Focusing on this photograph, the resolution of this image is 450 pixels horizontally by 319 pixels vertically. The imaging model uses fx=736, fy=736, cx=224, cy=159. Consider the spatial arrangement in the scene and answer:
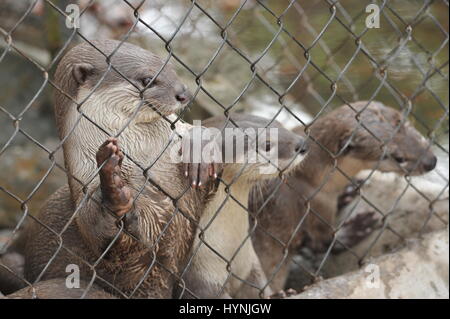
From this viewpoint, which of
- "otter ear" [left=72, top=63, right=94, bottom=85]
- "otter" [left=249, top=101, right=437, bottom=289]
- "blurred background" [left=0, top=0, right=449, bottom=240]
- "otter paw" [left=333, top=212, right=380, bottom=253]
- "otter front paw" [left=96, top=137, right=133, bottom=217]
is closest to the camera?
"otter front paw" [left=96, top=137, right=133, bottom=217]

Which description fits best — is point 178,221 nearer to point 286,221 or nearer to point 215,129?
point 215,129

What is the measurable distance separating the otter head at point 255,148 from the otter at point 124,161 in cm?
30

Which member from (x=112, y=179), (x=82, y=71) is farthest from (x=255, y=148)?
(x=112, y=179)

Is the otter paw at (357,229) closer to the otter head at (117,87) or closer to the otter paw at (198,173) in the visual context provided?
the otter paw at (198,173)

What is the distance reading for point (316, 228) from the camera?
4207mm

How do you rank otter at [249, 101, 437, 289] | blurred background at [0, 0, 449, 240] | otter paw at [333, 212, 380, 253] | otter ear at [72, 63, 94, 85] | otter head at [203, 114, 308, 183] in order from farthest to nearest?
1. blurred background at [0, 0, 449, 240]
2. otter paw at [333, 212, 380, 253]
3. otter at [249, 101, 437, 289]
4. otter head at [203, 114, 308, 183]
5. otter ear at [72, 63, 94, 85]

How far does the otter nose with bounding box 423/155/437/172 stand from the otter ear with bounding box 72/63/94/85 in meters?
2.00

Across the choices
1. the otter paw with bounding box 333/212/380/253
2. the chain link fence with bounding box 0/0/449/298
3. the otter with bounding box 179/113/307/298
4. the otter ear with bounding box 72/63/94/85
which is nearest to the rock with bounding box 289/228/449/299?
the chain link fence with bounding box 0/0/449/298

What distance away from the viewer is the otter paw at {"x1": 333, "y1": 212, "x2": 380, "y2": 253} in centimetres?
411

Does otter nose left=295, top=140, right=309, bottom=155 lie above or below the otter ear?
above

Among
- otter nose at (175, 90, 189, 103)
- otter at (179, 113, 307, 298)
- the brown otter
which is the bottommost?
the brown otter

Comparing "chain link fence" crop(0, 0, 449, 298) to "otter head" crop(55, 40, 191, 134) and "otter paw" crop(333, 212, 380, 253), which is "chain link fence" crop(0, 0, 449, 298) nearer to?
"otter paw" crop(333, 212, 380, 253)

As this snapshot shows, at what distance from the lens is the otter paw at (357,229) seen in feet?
13.5

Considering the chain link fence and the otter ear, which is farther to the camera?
the chain link fence
